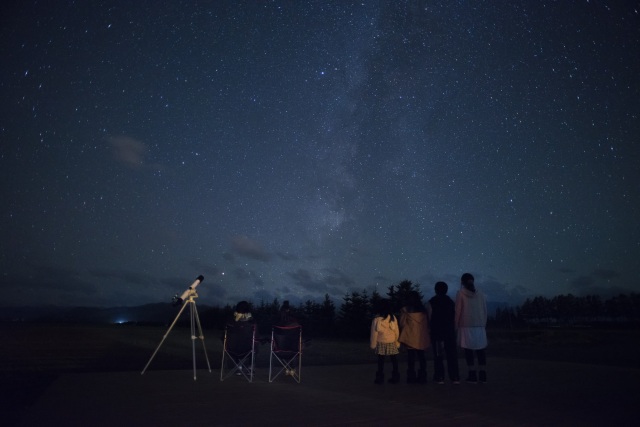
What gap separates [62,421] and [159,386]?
9.06ft

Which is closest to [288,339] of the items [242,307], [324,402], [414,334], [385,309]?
[242,307]

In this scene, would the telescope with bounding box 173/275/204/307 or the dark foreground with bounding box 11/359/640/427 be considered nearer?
the dark foreground with bounding box 11/359/640/427

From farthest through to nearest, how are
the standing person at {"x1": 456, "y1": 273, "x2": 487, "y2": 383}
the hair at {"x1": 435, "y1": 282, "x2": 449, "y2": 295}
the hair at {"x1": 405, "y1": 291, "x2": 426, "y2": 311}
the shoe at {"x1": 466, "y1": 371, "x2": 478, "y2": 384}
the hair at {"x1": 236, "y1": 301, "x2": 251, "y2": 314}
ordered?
the hair at {"x1": 236, "y1": 301, "x2": 251, "y2": 314} → the hair at {"x1": 405, "y1": 291, "x2": 426, "y2": 311} → the hair at {"x1": 435, "y1": 282, "x2": 449, "y2": 295} → the standing person at {"x1": 456, "y1": 273, "x2": 487, "y2": 383} → the shoe at {"x1": 466, "y1": 371, "x2": 478, "y2": 384}

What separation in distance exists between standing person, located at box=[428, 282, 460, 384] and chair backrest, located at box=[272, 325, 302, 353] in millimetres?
2640

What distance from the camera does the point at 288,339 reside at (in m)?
8.71

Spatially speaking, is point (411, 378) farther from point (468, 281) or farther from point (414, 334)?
point (468, 281)

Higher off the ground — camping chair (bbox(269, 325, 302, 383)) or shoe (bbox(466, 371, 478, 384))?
camping chair (bbox(269, 325, 302, 383))

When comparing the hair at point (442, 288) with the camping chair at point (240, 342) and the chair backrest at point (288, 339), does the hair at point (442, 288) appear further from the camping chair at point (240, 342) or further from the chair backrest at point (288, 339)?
the camping chair at point (240, 342)

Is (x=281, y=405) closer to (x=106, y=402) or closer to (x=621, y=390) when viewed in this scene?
(x=106, y=402)

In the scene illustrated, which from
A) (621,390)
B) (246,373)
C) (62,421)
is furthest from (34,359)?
(621,390)

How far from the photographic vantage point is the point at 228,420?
481 cm

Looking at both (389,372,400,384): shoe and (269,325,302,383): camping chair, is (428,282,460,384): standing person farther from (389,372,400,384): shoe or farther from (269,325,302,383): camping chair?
(269,325,302,383): camping chair

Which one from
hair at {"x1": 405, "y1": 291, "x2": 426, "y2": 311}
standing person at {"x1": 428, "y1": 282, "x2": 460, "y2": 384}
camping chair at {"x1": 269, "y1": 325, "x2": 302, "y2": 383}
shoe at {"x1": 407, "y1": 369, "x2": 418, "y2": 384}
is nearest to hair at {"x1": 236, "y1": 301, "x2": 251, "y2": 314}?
camping chair at {"x1": 269, "y1": 325, "x2": 302, "y2": 383}

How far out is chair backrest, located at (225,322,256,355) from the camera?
8751mm
